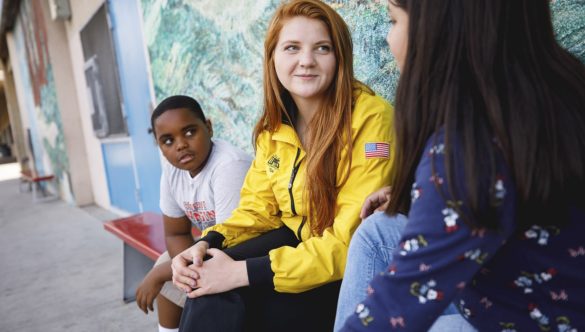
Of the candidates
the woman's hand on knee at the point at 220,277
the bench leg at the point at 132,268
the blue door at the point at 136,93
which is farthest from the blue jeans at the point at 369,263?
the blue door at the point at 136,93

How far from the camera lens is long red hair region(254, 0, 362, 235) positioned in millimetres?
1296

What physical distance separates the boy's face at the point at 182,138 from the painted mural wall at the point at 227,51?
0.80m

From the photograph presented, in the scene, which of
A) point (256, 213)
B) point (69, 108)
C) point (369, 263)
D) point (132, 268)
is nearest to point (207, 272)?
Answer: point (256, 213)

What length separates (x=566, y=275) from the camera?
0.69 m

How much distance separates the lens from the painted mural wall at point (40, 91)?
6816mm

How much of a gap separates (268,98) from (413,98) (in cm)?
87

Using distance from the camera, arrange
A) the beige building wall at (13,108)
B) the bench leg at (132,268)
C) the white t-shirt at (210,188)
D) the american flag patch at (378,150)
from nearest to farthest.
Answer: the american flag patch at (378,150) < the white t-shirt at (210,188) < the bench leg at (132,268) < the beige building wall at (13,108)

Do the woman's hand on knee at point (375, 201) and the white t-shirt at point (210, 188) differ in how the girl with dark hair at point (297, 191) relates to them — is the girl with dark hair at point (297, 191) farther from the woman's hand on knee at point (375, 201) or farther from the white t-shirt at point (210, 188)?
the white t-shirt at point (210, 188)

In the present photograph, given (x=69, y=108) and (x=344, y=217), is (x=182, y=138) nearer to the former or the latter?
(x=344, y=217)

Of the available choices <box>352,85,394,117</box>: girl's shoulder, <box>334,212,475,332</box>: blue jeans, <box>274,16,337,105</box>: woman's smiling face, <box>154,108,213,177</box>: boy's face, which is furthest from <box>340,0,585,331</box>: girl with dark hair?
<box>154,108,213,177</box>: boy's face

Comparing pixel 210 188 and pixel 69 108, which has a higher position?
pixel 69 108

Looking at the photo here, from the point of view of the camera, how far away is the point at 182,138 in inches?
72.6

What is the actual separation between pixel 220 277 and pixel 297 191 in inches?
15.1

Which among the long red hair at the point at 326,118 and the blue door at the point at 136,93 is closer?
the long red hair at the point at 326,118
